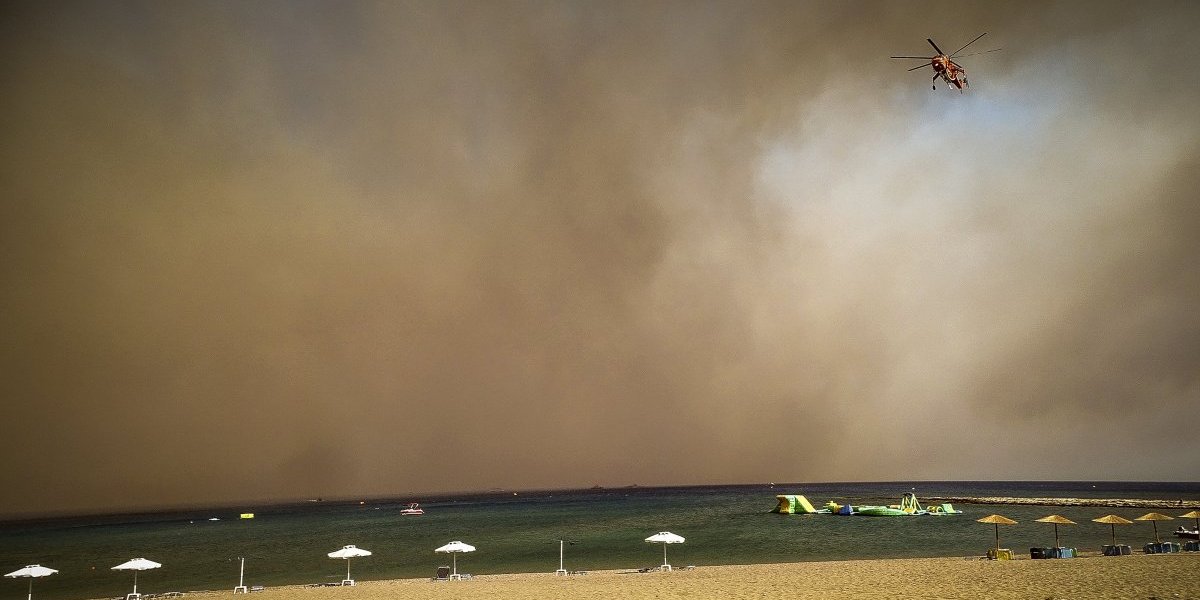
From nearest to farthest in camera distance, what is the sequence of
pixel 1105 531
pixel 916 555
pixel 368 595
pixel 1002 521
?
pixel 368 595 < pixel 1002 521 < pixel 916 555 < pixel 1105 531

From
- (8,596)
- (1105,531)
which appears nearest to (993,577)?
(1105,531)

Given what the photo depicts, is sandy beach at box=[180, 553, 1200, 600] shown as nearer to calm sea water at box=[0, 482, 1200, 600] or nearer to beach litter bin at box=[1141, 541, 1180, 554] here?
beach litter bin at box=[1141, 541, 1180, 554]

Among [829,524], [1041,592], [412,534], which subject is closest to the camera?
[1041,592]

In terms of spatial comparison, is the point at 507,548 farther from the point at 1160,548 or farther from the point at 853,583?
the point at 1160,548

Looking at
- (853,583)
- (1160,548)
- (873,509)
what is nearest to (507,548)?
(853,583)

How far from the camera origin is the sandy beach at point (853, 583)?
859 inches

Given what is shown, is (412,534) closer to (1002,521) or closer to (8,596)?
(8,596)

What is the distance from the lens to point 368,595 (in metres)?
27.7

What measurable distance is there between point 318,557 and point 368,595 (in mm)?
25192

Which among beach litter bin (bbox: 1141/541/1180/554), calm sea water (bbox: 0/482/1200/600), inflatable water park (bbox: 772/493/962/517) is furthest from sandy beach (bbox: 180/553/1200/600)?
inflatable water park (bbox: 772/493/962/517)

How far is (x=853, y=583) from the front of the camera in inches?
1008

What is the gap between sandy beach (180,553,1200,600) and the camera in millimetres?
21812

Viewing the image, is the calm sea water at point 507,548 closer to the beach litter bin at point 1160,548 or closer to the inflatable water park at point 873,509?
the inflatable water park at point 873,509

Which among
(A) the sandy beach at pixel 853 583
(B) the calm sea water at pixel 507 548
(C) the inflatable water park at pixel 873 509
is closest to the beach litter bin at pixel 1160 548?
(A) the sandy beach at pixel 853 583
